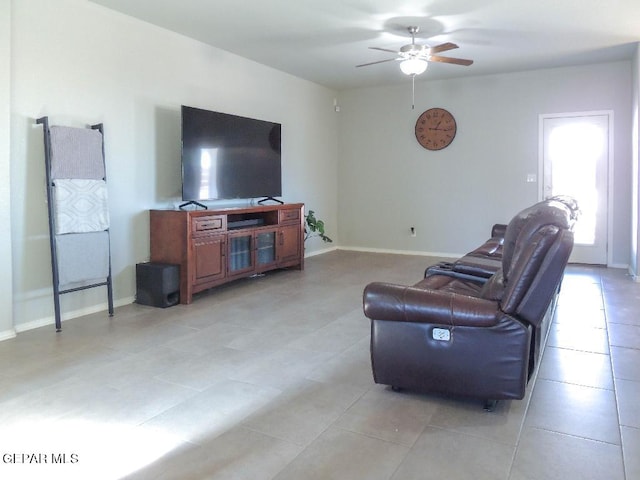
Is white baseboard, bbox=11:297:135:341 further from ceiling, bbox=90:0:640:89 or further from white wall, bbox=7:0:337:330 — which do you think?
ceiling, bbox=90:0:640:89

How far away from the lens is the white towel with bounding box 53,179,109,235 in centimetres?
382

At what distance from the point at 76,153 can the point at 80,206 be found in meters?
0.42

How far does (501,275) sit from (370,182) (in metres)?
5.70

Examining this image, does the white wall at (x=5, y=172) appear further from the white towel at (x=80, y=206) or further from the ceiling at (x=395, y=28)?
the ceiling at (x=395, y=28)

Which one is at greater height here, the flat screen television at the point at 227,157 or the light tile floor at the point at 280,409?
the flat screen television at the point at 227,157

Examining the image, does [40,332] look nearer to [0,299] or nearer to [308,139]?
[0,299]

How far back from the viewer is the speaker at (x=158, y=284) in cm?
452

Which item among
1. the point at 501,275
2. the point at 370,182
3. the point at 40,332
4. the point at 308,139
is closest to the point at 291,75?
the point at 308,139

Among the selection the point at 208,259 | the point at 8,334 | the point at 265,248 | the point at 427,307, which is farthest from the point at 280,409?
the point at 265,248

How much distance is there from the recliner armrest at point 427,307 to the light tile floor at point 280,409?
1.48ft

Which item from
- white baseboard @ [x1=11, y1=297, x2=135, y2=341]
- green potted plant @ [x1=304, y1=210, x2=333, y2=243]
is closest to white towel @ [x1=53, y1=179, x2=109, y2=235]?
white baseboard @ [x1=11, y1=297, x2=135, y2=341]

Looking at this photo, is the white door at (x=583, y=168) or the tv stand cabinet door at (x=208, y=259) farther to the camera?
the white door at (x=583, y=168)

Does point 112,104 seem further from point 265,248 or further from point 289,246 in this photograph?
point 289,246

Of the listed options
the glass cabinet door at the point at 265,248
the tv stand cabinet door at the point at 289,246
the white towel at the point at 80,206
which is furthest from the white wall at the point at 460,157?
the white towel at the point at 80,206
